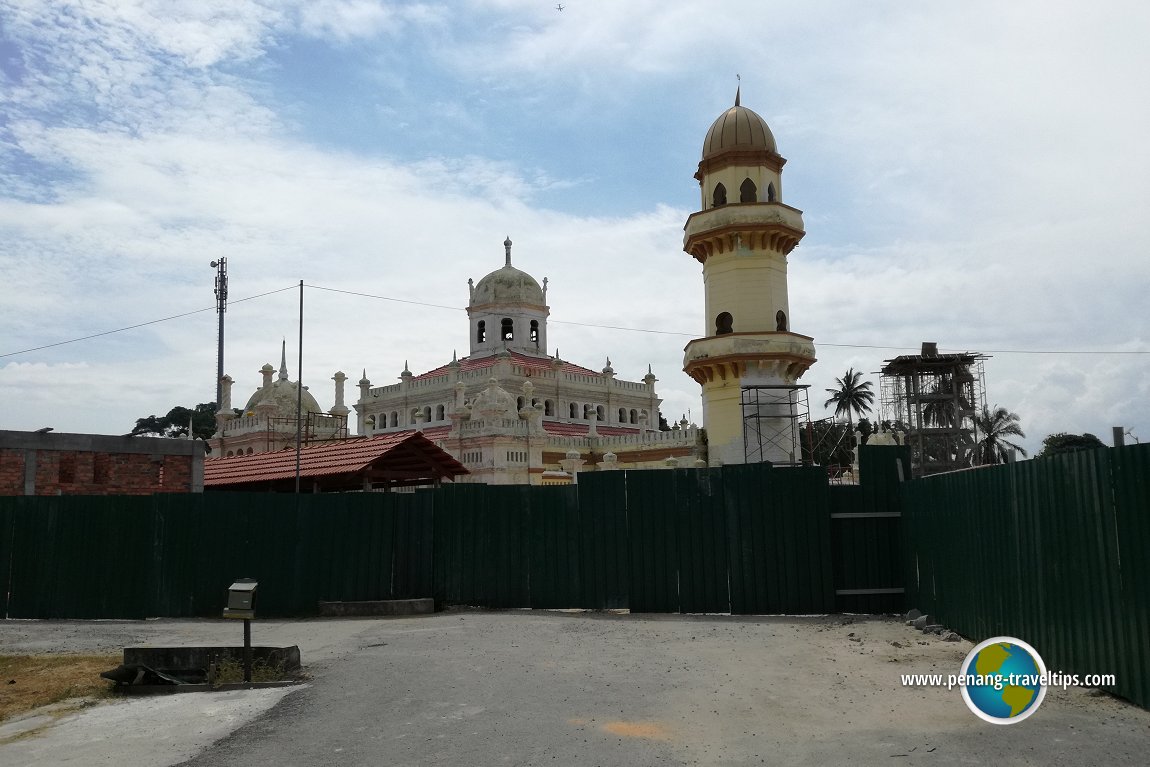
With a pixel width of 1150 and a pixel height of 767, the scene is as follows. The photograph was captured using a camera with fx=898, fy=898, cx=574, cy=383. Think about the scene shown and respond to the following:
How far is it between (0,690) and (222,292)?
42653mm

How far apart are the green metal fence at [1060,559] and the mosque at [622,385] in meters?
12.5

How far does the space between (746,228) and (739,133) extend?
354cm

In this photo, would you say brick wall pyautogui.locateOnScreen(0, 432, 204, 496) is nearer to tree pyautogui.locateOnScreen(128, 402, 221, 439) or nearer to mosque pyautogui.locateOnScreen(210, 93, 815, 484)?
mosque pyautogui.locateOnScreen(210, 93, 815, 484)

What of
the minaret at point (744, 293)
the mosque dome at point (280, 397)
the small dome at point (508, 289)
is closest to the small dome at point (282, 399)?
the mosque dome at point (280, 397)

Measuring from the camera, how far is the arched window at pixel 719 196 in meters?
30.3

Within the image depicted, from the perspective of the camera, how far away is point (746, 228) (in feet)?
95.9

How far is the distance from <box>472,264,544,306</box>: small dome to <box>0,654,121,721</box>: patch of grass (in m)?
40.4

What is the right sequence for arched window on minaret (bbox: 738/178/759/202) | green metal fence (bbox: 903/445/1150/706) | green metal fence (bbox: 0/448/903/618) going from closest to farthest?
green metal fence (bbox: 903/445/1150/706) → green metal fence (bbox: 0/448/903/618) → arched window on minaret (bbox: 738/178/759/202)

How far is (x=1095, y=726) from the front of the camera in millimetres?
7410

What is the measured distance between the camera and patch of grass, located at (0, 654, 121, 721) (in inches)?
379

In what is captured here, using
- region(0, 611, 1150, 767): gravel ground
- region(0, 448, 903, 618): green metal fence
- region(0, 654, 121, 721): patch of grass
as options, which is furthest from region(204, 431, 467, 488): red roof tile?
region(0, 654, 121, 721): patch of grass

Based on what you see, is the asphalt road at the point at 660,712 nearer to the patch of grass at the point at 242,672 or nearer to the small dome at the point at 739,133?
the patch of grass at the point at 242,672

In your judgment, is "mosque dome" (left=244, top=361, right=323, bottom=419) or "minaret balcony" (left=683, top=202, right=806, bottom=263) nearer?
"minaret balcony" (left=683, top=202, right=806, bottom=263)

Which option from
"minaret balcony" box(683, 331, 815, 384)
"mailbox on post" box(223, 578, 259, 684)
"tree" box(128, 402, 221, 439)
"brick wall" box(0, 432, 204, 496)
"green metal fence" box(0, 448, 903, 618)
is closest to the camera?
"mailbox on post" box(223, 578, 259, 684)
